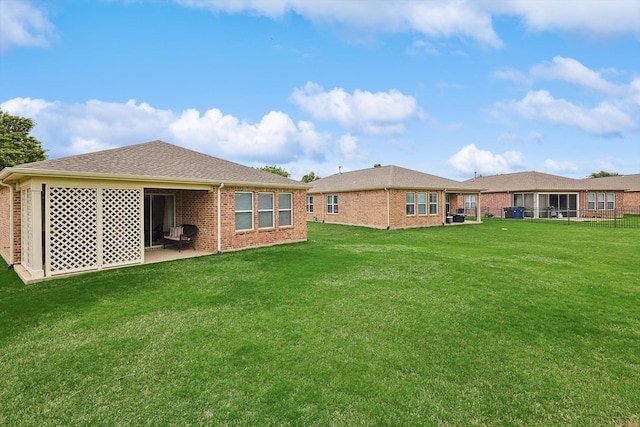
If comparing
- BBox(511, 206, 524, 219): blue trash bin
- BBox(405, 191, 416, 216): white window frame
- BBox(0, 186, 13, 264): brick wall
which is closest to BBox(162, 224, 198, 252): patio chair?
BBox(0, 186, 13, 264): brick wall

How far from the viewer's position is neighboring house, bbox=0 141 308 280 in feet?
27.7

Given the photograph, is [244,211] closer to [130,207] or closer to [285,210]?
[285,210]

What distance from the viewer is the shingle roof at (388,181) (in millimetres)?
20969

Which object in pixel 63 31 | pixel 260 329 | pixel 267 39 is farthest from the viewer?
pixel 267 39

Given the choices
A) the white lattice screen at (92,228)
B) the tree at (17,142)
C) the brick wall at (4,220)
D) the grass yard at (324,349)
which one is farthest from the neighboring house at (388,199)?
the tree at (17,142)

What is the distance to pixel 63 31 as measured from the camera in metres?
14.0

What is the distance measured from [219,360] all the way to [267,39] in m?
14.9

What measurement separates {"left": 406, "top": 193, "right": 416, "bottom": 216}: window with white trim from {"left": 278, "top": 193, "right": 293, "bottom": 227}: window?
986cm

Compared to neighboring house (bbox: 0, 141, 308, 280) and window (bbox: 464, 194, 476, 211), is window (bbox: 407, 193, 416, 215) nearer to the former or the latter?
neighboring house (bbox: 0, 141, 308, 280)

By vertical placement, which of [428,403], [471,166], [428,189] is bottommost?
[428,403]

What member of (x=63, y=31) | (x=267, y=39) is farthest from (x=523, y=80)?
(x=63, y=31)

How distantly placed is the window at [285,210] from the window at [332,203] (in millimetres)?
11237

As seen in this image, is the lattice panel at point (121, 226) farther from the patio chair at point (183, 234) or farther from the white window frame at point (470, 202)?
the white window frame at point (470, 202)

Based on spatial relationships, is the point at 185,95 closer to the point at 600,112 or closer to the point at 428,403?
the point at 428,403
